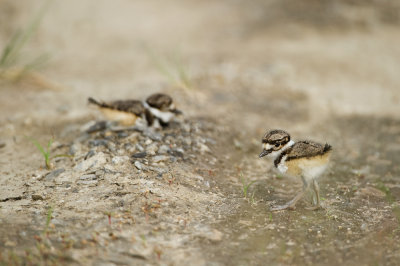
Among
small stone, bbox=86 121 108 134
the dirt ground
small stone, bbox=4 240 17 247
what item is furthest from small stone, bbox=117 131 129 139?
small stone, bbox=4 240 17 247

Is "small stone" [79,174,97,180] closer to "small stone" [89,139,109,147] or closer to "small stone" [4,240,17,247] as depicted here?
"small stone" [89,139,109,147]

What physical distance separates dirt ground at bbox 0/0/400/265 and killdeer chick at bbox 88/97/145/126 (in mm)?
181

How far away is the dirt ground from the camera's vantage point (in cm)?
376

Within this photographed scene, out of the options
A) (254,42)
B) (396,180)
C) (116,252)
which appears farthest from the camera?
(254,42)

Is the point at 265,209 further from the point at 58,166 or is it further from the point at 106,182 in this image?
the point at 58,166

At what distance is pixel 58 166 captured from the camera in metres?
4.98

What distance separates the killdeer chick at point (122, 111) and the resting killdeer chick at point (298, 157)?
1.92 metres

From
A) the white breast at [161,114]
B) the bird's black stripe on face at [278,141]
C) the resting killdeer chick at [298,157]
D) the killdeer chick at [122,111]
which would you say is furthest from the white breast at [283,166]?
the killdeer chick at [122,111]

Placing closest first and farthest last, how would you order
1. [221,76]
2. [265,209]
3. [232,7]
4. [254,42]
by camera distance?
[265,209] < [221,76] < [254,42] < [232,7]

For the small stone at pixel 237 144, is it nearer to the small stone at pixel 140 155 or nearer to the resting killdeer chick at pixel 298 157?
the resting killdeer chick at pixel 298 157

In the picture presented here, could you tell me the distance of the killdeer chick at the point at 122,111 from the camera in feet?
18.3

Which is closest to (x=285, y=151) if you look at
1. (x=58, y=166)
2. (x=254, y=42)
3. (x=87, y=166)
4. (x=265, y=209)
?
(x=265, y=209)

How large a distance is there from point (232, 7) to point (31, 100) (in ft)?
21.3

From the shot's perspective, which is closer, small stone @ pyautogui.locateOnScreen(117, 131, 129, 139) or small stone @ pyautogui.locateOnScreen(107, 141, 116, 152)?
small stone @ pyautogui.locateOnScreen(107, 141, 116, 152)
